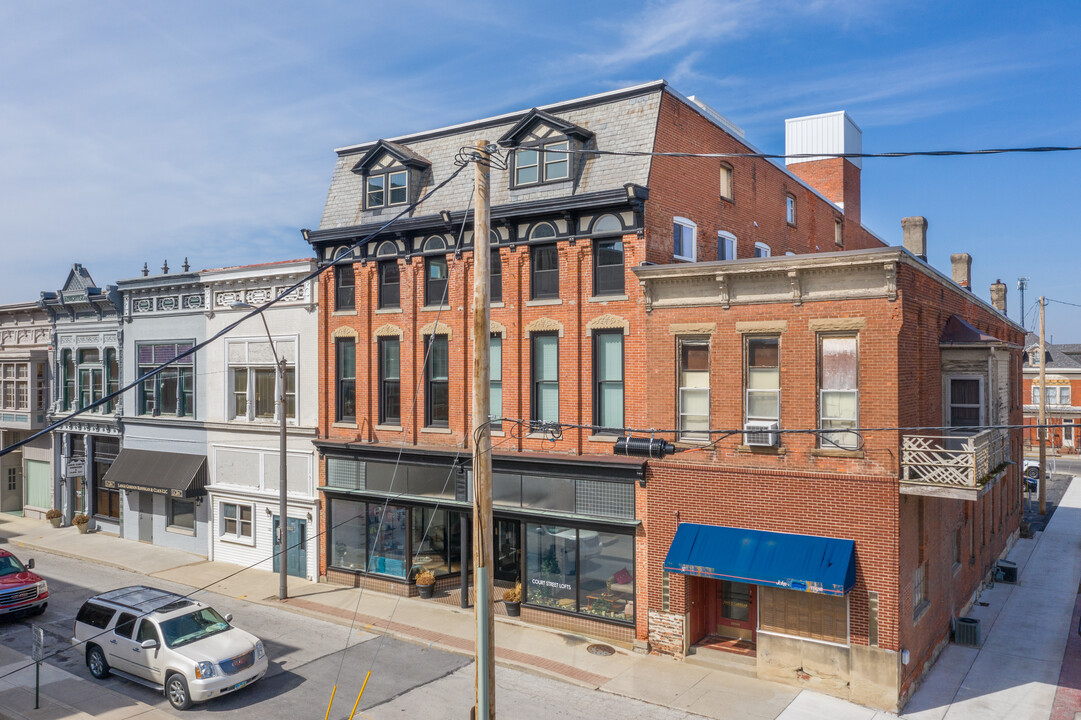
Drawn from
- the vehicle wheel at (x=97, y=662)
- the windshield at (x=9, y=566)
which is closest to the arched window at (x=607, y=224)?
the vehicle wheel at (x=97, y=662)

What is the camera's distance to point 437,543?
23188 mm

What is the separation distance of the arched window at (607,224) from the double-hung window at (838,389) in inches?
227

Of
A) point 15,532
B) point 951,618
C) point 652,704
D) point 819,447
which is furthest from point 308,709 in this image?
point 15,532

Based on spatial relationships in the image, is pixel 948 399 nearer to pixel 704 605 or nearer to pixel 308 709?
pixel 704 605

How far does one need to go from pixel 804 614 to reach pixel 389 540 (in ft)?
40.7

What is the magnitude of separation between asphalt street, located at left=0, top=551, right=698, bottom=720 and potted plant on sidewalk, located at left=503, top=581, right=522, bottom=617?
2.67 meters

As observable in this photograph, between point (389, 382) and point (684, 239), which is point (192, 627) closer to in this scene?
point (389, 382)

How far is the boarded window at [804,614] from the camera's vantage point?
52.7 ft

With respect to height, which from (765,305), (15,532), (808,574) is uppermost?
(765,305)

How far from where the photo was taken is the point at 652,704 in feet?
50.8

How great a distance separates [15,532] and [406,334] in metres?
22.0

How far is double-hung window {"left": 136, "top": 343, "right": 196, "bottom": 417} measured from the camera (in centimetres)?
2938

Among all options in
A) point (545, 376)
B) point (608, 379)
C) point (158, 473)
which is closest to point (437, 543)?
point (545, 376)

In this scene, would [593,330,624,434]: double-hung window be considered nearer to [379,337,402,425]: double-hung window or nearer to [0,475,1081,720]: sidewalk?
[0,475,1081,720]: sidewalk
